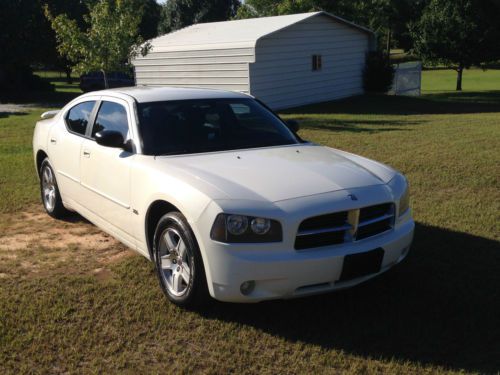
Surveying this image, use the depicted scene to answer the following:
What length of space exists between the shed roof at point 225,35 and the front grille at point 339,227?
15.5m

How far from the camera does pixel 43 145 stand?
22.0 ft

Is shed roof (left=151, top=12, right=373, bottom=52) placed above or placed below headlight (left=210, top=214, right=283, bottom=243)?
above

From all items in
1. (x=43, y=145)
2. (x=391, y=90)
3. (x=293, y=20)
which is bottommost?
(x=391, y=90)

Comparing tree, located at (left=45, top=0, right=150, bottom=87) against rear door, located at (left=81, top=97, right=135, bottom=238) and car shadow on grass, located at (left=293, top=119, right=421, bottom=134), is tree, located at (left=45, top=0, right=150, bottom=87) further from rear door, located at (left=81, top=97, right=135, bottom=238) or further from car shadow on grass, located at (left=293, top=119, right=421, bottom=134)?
rear door, located at (left=81, top=97, right=135, bottom=238)

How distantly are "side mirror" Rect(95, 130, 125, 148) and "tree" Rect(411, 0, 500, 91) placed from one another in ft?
98.2

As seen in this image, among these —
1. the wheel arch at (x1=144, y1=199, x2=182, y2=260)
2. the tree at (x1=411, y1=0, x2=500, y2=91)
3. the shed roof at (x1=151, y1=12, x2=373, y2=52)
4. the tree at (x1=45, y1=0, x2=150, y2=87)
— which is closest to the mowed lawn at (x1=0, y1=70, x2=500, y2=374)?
the wheel arch at (x1=144, y1=199, x2=182, y2=260)

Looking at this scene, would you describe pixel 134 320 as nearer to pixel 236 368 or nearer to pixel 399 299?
pixel 236 368

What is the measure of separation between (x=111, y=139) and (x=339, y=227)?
213 cm

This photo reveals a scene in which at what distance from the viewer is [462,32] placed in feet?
102

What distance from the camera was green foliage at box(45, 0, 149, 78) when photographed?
53.1ft

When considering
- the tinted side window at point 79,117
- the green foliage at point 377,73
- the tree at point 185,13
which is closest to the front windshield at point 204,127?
the tinted side window at point 79,117

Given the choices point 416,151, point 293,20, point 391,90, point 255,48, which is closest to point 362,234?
point 416,151

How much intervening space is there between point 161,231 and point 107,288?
2.64ft

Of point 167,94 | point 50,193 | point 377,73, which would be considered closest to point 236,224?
point 167,94
